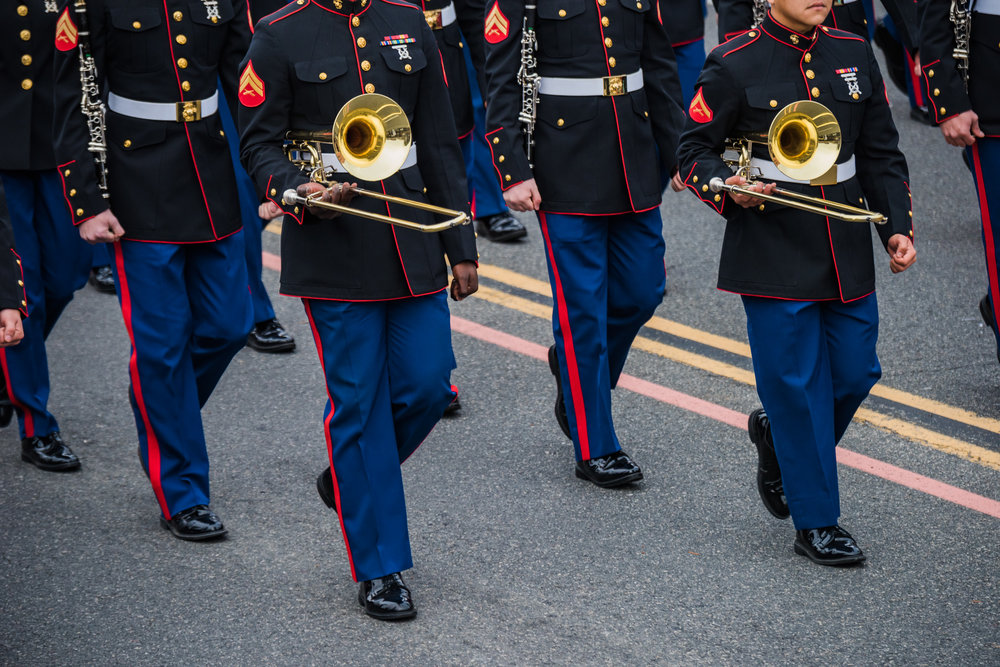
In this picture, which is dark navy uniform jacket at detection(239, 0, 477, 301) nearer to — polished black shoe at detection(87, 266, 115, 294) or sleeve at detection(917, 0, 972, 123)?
sleeve at detection(917, 0, 972, 123)

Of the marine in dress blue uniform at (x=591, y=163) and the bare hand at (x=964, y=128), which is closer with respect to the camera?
the marine in dress blue uniform at (x=591, y=163)

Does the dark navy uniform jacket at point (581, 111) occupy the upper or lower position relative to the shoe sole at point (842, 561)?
upper

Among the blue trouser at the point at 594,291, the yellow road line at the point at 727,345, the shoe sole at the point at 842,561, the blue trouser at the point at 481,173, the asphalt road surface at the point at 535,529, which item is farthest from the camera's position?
the blue trouser at the point at 481,173

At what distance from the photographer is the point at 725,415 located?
586 cm

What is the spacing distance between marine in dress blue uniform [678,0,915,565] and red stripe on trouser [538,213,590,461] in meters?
0.78

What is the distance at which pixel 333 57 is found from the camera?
169 inches

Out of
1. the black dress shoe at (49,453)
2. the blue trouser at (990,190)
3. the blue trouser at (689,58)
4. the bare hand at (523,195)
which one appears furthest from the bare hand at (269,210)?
the blue trouser at (689,58)

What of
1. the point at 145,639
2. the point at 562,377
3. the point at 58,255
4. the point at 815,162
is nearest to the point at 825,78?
the point at 815,162

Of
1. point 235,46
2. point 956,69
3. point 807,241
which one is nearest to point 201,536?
point 235,46

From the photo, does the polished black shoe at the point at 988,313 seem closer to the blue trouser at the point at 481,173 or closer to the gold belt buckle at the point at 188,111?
the blue trouser at the point at 481,173

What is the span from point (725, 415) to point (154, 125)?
2480 mm

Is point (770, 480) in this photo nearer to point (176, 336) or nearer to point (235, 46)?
point (176, 336)

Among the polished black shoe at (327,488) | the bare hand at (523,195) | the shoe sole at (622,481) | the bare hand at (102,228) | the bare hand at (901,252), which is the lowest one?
the shoe sole at (622,481)

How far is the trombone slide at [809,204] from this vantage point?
423 centimetres
